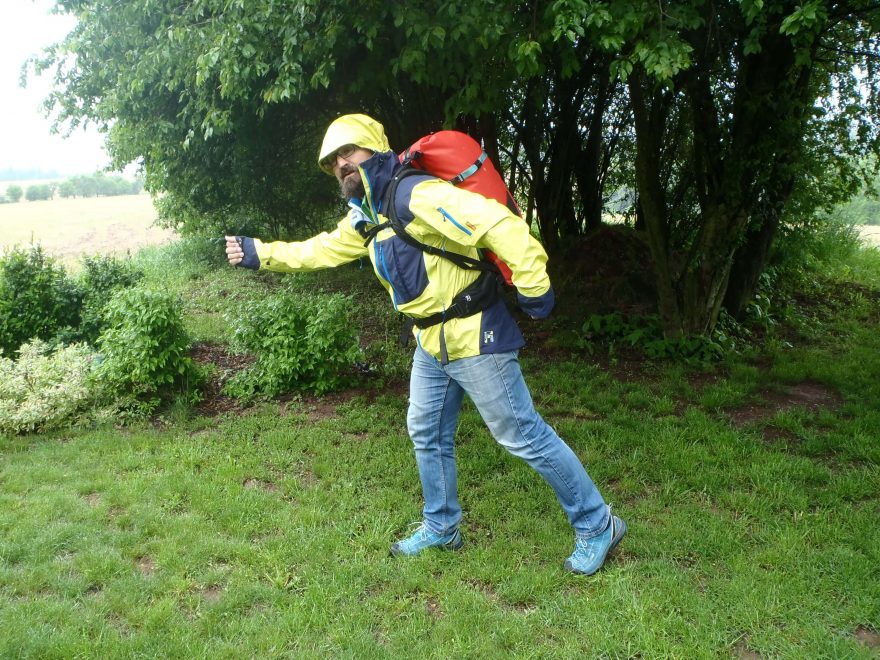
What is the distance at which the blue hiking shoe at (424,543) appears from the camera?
145 inches

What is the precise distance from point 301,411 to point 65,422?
6.00 feet

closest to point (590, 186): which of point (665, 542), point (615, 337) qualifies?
point (615, 337)

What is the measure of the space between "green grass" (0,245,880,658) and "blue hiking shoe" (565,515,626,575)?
6 cm

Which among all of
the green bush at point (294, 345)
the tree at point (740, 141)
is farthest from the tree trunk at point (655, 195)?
the green bush at point (294, 345)

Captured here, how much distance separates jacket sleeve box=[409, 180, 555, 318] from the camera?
2.93 meters

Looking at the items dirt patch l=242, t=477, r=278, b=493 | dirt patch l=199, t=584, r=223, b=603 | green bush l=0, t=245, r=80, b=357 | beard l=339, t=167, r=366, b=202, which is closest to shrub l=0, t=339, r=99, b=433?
green bush l=0, t=245, r=80, b=357

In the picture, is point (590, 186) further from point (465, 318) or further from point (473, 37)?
point (465, 318)

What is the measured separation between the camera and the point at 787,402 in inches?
229

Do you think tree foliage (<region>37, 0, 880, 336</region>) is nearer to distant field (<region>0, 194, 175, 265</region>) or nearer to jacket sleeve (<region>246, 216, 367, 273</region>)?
distant field (<region>0, 194, 175, 265</region>)

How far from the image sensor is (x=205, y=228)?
42.6ft

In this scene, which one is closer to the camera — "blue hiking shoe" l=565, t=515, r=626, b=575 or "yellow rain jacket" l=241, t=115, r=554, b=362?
"yellow rain jacket" l=241, t=115, r=554, b=362

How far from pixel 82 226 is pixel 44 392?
276 inches

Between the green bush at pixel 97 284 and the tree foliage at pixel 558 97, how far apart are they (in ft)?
4.34

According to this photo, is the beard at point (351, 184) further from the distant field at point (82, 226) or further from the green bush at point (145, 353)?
the distant field at point (82, 226)
